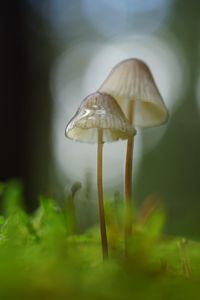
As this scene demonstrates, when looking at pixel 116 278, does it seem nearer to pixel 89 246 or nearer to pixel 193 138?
pixel 89 246

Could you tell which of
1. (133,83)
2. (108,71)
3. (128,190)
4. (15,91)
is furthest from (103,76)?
(128,190)

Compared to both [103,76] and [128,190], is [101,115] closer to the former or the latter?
[128,190]

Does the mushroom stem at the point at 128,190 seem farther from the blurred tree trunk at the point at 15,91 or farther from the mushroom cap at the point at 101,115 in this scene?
the blurred tree trunk at the point at 15,91

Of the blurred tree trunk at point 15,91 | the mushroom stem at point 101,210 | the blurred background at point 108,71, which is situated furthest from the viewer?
the blurred background at point 108,71

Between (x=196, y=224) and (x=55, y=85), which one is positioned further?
(x=55, y=85)

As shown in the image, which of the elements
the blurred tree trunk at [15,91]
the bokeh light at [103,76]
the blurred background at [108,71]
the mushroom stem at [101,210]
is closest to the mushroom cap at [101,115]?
the mushroom stem at [101,210]

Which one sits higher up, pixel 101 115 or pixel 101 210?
pixel 101 115

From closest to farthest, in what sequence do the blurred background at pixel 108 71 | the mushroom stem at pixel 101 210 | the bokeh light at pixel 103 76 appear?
the mushroom stem at pixel 101 210 < the blurred background at pixel 108 71 < the bokeh light at pixel 103 76

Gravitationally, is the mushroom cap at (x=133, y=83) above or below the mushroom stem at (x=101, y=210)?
above

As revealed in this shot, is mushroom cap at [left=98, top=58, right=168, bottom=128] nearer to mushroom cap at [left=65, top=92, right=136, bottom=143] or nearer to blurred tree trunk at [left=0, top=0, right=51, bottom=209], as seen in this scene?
mushroom cap at [left=65, top=92, right=136, bottom=143]

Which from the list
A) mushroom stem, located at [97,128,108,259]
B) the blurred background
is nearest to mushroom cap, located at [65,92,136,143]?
mushroom stem, located at [97,128,108,259]

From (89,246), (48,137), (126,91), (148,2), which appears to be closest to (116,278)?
(89,246)
